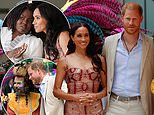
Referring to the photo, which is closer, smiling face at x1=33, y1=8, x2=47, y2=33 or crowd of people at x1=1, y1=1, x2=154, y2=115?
crowd of people at x1=1, y1=1, x2=154, y2=115

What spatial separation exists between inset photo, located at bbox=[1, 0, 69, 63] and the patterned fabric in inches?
33.7

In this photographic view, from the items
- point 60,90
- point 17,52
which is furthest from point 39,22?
point 60,90

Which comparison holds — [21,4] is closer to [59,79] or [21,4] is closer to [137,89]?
[59,79]

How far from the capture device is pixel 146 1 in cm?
527

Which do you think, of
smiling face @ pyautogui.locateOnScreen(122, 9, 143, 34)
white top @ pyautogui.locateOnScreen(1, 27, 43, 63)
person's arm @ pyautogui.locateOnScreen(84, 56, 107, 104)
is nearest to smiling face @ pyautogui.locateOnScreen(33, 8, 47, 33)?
white top @ pyautogui.locateOnScreen(1, 27, 43, 63)

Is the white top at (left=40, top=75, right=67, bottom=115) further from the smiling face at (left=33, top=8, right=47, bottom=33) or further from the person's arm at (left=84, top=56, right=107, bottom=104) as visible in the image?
the smiling face at (left=33, top=8, right=47, bottom=33)

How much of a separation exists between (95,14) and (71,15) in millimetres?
248

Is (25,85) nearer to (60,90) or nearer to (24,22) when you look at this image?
(24,22)

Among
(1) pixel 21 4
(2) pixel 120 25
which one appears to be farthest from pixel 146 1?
(1) pixel 21 4

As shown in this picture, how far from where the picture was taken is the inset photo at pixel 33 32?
11.6 ft

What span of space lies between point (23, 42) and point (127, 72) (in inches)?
50.0

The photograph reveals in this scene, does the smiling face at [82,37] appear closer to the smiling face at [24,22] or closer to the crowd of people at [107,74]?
the crowd of people at [107,74]

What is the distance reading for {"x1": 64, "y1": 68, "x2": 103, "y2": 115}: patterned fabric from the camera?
2.72 meters

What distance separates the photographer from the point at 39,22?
3.55 meters
